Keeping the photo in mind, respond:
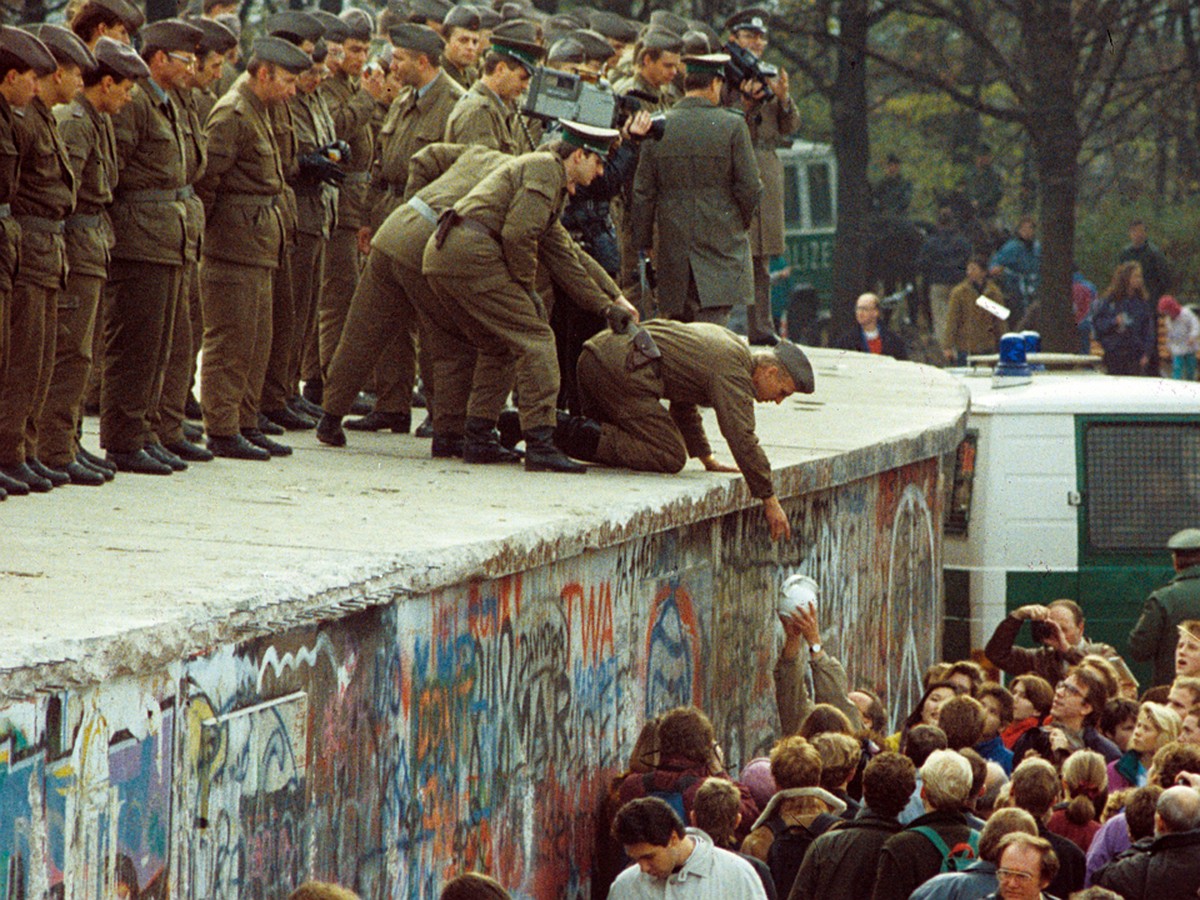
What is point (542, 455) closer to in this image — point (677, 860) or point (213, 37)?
point (213, 37)

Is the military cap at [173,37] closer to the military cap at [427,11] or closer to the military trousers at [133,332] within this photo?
the military trousers at [133,332]

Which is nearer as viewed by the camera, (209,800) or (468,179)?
(209,800)

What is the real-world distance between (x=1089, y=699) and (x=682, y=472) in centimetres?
207

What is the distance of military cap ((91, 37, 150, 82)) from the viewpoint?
8.23 m

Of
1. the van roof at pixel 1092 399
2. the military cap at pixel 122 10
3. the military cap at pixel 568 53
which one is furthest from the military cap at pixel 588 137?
the van roof at pixel 1092 399

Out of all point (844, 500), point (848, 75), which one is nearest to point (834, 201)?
point (848, 75)

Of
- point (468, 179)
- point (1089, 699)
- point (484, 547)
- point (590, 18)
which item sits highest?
point (590, 18)

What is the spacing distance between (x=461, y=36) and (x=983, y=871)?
6187 mm

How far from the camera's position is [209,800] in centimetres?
632

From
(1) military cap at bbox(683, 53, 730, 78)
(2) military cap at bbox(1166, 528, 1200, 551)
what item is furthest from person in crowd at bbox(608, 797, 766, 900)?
(1) military cap at bbox(683, 53, 730, 78)

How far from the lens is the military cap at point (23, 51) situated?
24.9 ft

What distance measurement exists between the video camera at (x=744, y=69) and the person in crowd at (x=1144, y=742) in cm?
526

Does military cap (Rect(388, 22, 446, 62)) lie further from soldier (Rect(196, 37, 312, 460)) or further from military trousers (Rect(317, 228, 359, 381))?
soldier (Rect(196, 37, 312, 460))

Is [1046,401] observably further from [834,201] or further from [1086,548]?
[834,201]
